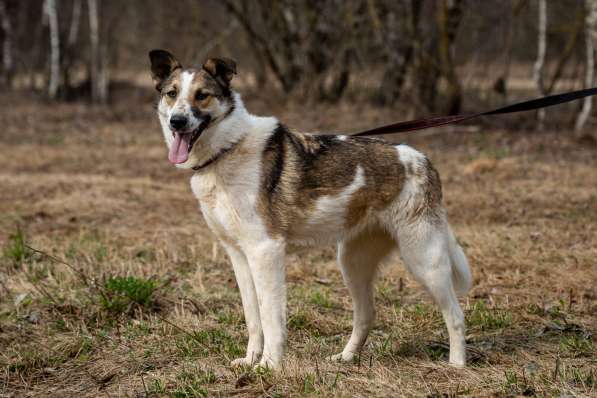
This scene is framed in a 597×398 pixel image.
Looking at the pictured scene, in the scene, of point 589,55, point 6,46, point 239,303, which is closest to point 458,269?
point 239,303

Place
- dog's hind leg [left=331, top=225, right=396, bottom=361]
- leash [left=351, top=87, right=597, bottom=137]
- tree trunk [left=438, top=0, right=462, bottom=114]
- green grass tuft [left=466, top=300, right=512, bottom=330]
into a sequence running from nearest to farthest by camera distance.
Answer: leash [left=351, top=87, right=597, bottom=137] < dog's hind leg [left=331, top=225, right=396, bottom=361] < green grass tuft [left=466, top=300, right=512, bottom=330] < tree trunk [left=438, top=0, right=462, bottom=114]

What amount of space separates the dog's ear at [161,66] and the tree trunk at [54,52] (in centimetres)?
1870

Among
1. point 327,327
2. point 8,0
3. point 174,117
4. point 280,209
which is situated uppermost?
point 8,0

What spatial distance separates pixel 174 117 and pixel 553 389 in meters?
2.51

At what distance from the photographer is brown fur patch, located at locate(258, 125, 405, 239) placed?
4.32 m

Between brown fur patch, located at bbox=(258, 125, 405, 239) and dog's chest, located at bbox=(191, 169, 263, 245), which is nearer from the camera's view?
dog's chest, located at bbox=(191, 169, 263, 245)

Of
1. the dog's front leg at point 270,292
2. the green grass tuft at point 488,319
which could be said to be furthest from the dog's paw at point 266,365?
the green grass tuft at point 488,319

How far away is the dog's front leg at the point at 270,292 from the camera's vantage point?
4188mm

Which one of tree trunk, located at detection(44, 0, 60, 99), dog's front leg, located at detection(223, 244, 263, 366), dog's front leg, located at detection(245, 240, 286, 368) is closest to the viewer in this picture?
dog's front leg, located at detection(245, 240, 286, 368)

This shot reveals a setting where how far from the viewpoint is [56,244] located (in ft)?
23.4

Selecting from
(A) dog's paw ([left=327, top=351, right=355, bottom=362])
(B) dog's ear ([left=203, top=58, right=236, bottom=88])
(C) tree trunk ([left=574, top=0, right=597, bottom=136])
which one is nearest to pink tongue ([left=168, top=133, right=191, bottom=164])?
(B) dog's ear ([left=203, top=58, right=236, bottom=88])

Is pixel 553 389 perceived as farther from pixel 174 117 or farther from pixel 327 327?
pixel 174 117

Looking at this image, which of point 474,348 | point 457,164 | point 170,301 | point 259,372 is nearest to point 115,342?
point 170,301

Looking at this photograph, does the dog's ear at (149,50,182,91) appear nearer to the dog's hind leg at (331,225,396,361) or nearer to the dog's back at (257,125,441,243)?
the dog's back at (257,125,441,243)
